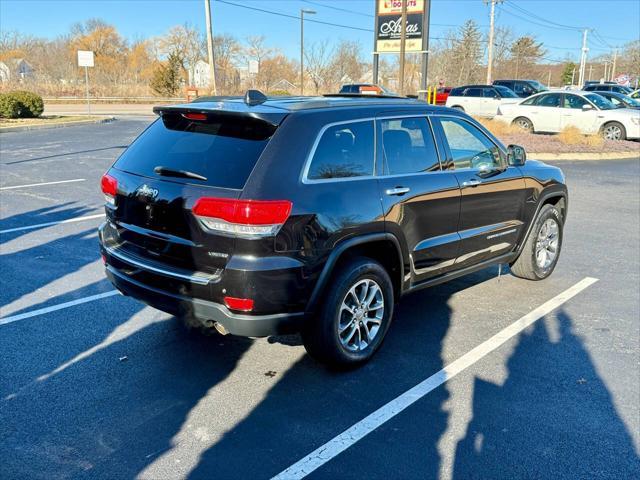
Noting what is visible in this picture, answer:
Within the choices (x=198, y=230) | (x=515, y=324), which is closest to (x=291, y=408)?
(x=198, y=230)

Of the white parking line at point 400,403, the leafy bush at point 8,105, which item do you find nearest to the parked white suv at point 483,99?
the leafy bush at point 8,105

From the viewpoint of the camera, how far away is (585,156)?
17266 millimetres

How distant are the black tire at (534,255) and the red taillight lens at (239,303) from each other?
3.48 meters

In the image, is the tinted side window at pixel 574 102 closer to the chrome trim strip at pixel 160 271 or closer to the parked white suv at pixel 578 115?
the parked white suv at pixel 578 115

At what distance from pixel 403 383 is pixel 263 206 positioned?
5.13 feet

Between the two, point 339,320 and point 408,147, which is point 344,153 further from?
point 339,320

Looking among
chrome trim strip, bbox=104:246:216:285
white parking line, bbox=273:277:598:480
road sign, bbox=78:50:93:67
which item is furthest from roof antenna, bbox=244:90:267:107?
road sign, bbox=78:50:93:67

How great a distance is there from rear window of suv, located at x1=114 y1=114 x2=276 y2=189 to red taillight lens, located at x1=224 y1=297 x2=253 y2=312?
66 cm

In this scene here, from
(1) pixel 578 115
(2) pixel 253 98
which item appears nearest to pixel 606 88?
(1) pixel 578 115

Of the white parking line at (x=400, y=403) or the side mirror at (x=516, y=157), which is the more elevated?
the side mirror at (x=516, y=157)

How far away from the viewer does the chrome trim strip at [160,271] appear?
3479 millimetres

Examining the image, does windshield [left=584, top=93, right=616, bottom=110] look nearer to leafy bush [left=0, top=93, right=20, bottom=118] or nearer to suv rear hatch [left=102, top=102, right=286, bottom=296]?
suv rear hatch [left=102, top=102, right=286, bottom=296]

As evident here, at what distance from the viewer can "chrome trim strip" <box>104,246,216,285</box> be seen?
348cm

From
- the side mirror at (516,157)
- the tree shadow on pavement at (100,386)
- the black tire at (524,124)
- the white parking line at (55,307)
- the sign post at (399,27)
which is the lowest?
the tree shadow on pavement at (100,386)
